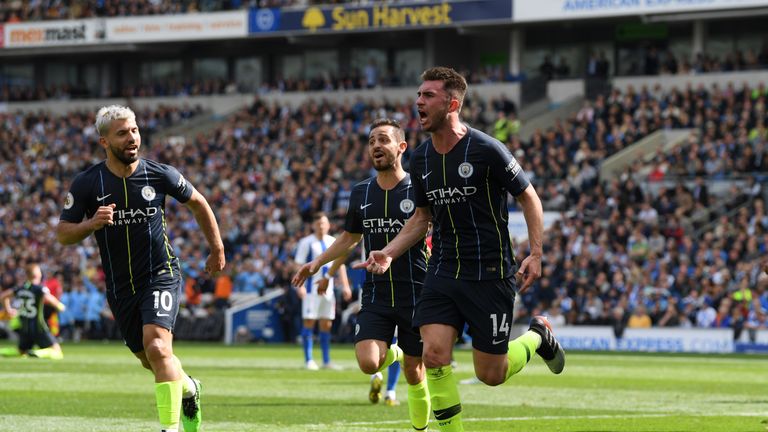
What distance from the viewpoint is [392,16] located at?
49.1 m

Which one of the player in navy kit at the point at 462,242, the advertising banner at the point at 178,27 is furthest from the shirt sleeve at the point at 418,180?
the advertising banner at the point at 178,27

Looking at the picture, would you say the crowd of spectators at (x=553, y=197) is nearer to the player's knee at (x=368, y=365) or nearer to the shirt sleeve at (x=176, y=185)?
the player's knee at (x=368, y=365)

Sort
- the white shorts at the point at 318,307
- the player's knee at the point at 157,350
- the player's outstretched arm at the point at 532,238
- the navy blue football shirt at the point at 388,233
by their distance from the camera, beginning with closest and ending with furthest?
the player's outstretched arm at the point at 532,238, the player's knee at the point at 157,350, the navy blue football shirt at the point at 388,233, the white shorts at the point at 318,307

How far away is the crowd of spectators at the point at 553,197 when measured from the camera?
31281 mm

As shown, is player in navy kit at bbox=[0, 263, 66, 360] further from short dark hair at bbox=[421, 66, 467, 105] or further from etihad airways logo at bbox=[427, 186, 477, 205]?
short dark hair at bbox=[421, 66, 467, 105]

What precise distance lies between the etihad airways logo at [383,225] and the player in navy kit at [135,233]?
86.3 inches

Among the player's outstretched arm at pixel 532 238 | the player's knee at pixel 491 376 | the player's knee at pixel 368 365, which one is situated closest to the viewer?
the player's outstretched arm at pixel 532 238

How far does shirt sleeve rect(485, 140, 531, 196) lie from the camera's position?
9289 mm

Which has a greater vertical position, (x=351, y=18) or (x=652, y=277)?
(x=351, y=18)

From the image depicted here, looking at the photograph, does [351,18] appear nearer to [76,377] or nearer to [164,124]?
[164,124]

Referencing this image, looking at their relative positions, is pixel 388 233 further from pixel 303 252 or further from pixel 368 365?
pixel 303 252

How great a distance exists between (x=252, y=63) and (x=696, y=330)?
32.6 meters

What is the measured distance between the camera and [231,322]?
35125 millimetres

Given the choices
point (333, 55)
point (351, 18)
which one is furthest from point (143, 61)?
point (351, 18)
